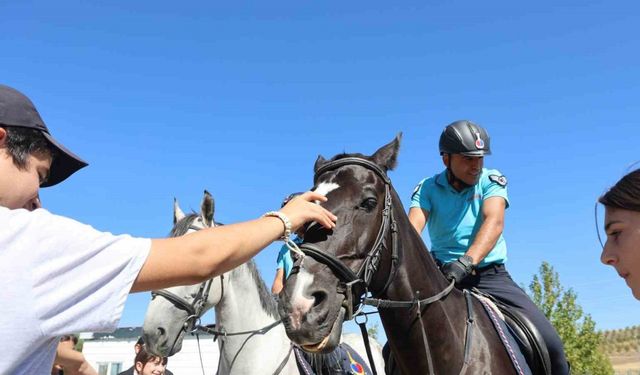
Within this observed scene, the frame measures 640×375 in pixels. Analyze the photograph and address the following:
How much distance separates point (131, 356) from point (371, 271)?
112ft

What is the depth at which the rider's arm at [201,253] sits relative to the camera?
78.4 inches

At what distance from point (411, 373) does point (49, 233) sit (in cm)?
319

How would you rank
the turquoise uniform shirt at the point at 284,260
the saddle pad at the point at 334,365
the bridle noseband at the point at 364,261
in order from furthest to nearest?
the turquoise uniform shirt at the point at 284,260 → the saddle pad at the point at 334,365 → the bridle noseband at the point at 364,261

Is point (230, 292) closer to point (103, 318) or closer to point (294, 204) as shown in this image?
point (294, 204)

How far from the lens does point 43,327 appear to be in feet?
5.85

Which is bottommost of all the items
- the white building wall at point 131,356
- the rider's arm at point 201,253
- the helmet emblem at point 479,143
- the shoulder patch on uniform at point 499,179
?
the white building wall at point 131,356

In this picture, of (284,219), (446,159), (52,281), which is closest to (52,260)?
(52,281)

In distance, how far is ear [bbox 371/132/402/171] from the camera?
4.53m

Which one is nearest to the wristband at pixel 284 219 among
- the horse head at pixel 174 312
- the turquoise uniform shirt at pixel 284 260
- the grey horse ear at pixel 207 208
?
the horse head at pixel 174 312

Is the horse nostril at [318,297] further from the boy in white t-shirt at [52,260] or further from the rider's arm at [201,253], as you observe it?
the boy in white t-shirt at [52,260]

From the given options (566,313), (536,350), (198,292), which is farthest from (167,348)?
(566,313)

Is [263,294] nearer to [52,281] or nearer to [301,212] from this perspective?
[301,212]

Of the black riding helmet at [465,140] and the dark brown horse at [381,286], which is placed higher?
the black riding helmet at [465,140]

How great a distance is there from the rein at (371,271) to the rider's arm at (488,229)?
0.58 m
